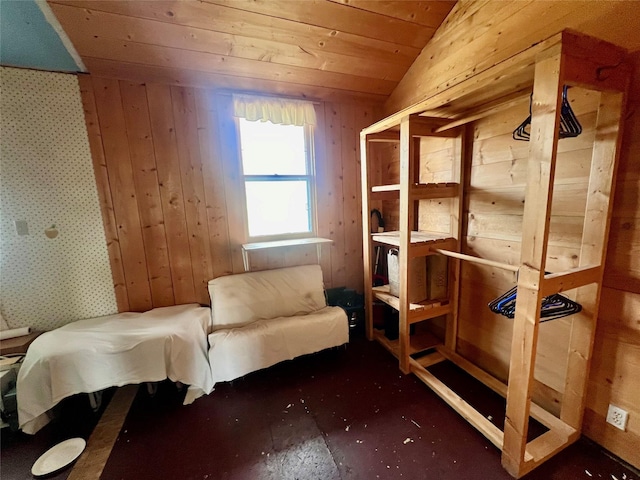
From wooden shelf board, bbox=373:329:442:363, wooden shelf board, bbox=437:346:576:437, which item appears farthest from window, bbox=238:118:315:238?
wooden shelf board, bbox=437:346:576:437

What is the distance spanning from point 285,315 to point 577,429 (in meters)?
1.88

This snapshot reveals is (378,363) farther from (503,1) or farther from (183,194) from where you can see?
(503,1)

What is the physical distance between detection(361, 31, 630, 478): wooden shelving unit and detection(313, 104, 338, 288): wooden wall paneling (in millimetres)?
759

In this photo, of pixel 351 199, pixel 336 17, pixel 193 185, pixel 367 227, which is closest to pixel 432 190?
pixel 367 227

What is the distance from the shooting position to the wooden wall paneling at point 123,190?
1906mm

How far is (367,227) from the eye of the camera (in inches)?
91.1

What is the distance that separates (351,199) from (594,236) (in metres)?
1.81

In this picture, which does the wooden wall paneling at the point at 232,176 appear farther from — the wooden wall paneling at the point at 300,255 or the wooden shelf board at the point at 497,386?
the wooden shelf board at the point at 497,386

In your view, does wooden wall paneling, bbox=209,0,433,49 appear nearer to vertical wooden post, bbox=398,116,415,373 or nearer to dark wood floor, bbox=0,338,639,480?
vertical wooden post, bbox=398,116,415,373

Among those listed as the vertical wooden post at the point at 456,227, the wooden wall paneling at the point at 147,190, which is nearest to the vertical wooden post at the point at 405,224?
the vertical wooden post at the point at 456,227

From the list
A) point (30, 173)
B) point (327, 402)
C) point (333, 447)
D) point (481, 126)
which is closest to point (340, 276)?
point (327, 402)

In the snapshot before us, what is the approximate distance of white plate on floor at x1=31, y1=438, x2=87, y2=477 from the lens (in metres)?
1.33

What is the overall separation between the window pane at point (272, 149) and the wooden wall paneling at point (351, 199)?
429mm

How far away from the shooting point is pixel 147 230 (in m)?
2.11
